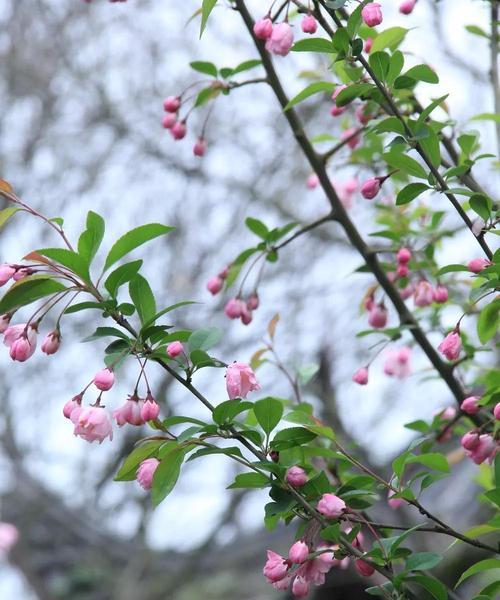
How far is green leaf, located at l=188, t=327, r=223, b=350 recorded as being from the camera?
108 cm

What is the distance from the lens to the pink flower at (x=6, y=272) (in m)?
1.00

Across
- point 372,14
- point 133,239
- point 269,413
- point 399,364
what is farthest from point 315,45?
point 399,364

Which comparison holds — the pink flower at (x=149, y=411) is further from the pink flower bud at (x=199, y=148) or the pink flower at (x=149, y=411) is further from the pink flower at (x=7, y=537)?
the pink flower at (x=7, y=537)

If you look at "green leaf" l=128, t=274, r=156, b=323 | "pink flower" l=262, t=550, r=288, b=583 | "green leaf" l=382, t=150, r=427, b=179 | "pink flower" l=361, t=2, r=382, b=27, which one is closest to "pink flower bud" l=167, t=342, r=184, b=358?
"green leaf" l=128, t=274, r=156, b=323

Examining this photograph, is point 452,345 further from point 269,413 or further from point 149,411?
point 149,411

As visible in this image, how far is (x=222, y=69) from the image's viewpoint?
1.50 meters

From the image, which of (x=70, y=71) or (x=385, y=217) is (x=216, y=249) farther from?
(x=385, y=217)

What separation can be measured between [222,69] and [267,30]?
22 cm

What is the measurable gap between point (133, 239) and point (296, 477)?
33 cm

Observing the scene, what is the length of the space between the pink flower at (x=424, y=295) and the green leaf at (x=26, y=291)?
2.45 feet

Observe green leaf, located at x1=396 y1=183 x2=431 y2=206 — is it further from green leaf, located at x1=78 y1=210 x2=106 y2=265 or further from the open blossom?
the open blossom

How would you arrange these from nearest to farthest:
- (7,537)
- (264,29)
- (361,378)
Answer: (264,29) < (361,378) < (7,537)

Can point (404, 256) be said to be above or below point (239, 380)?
above

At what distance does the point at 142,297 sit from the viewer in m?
1.02
